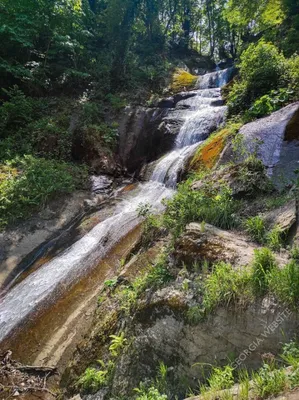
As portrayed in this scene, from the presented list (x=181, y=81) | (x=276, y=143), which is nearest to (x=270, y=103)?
(x=276, y=143)

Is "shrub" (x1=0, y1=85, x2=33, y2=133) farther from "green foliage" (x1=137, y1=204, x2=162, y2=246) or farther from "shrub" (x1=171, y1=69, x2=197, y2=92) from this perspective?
"green foliage" (x1=137, y1=204, x2=162, y2=246)

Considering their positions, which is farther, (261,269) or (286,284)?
(261,269)

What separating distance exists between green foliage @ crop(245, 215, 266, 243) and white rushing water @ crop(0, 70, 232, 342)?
11.8ft

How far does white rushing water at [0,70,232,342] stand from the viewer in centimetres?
555

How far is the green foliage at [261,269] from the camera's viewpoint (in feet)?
11.0

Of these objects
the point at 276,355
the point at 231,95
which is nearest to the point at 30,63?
the point at 231,95

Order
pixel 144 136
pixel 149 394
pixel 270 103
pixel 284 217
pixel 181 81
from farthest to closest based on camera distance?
1. pixel 181 81
2. pixel 144 136
3. pixel 270 103
4. pixel 284 217
5. pixel 149 394

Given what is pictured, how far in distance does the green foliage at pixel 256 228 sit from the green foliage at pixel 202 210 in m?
0.34

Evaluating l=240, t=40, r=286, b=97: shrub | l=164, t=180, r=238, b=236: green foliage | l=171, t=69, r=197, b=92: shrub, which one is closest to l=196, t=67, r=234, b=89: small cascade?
l=171, t=69, r=197, b=92: shrub

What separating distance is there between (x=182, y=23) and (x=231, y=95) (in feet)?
84.1

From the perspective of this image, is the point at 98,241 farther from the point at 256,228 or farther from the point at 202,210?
the point at 256,228

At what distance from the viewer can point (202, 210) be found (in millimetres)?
5188

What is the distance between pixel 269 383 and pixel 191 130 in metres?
10.9

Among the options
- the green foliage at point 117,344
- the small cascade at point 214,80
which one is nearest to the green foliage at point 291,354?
the green foliage at point 117,344
